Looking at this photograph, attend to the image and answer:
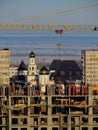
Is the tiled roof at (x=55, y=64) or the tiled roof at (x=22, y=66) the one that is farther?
the tiled roof at (x=55, y=64)

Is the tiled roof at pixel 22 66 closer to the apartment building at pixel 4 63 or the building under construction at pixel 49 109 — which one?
the apartment building at pixel 4 63

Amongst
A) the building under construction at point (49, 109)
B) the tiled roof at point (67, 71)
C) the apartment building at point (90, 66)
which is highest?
the building under construction at point (49, 109)

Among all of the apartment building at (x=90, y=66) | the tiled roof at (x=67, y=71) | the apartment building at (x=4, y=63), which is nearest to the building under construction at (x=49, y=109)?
the apartment building at (x=4, y=63)

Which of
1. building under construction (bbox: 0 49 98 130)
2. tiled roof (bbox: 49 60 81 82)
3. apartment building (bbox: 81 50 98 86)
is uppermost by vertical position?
building under construction (bbox: 0 49 98 130)

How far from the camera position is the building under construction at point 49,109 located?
3153 cm

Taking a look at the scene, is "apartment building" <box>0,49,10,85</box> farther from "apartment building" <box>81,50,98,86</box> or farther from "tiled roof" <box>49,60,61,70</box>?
"tiled roof" <box>49,60,61,70</box>

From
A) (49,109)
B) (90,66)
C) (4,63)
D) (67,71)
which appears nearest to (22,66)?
(67,71)

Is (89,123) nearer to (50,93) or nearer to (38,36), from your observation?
(50,93)

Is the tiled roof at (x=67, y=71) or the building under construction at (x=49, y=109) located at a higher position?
the building under construction at (x=49, y=109)

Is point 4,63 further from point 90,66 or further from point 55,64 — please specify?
point 55,64

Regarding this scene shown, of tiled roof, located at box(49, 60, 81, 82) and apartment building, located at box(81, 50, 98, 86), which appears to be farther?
tiled roof, located at box(49, 60, 81, 82)

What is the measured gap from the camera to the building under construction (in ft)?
103

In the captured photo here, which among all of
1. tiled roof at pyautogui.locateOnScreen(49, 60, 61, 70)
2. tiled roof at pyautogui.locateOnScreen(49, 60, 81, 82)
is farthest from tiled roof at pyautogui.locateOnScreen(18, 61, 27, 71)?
tiled roof at pyautogui.locateOnScreen(49, 60, 81, 82)

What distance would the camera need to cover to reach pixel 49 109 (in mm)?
31906
